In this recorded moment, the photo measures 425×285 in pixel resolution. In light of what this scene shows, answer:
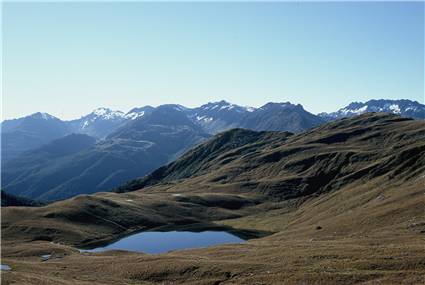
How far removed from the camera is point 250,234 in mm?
163750

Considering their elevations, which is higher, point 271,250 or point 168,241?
point 271,250

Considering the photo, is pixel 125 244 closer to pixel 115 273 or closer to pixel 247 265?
pixel 115 273

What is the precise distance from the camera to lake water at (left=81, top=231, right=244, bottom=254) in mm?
144875

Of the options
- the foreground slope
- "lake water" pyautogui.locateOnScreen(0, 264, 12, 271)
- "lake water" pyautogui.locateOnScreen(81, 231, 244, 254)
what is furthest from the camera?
"lake water" pyautogui.locateOnScreen(81, 231, 244, 254)

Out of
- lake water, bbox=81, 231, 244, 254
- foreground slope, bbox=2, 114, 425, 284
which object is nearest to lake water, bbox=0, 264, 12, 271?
foreground slope, bbox=2, 114, 425, 284

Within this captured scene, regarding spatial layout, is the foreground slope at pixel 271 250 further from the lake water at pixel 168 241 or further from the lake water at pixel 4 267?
the lake water at pixel 168 241

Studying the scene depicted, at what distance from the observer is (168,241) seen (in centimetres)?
15750

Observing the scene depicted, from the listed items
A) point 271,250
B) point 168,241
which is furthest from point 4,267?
point 168,241

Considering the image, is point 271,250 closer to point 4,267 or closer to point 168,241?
point 4,267

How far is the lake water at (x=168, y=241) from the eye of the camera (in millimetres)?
144875

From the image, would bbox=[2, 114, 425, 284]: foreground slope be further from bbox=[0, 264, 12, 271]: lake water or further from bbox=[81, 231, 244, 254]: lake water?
bbox=[81, 231, 244, 254]: lake water

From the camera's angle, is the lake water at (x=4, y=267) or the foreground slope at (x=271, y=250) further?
the lake water at (x=4, y=267)

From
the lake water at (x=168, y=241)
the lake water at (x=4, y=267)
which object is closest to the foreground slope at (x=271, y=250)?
the lake water at (x=4, y=267)

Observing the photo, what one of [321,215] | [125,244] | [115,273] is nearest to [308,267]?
[115,273]
